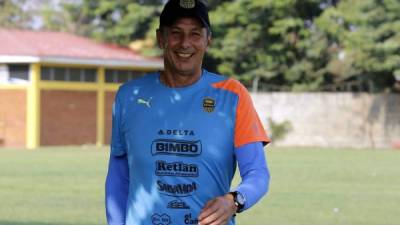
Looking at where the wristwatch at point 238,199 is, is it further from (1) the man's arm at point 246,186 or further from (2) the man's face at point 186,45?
(2) the man's face at point 186,45

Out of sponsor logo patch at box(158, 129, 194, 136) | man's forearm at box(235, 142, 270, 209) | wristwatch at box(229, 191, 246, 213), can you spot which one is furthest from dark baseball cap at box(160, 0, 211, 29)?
wristwatch at box(229, 191, 246, 213)

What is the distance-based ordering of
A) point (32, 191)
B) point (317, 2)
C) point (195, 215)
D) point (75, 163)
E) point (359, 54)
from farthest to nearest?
point (317, 2) → point (359, 54) → point (75, 163) → point (32, 191) → point (195, 215)

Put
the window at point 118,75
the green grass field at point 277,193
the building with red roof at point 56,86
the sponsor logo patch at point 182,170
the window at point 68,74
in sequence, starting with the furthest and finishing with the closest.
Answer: the window at point 118,75 < the window at point 68,74 < the building with red roof at point 56,86 < the green grass field at point 277,193 < the sponsor logo patch at point 182,170

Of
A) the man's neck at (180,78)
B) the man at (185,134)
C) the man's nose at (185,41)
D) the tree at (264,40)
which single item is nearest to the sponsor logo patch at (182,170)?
the man at (185,134)

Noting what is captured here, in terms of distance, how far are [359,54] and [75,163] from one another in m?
19.5

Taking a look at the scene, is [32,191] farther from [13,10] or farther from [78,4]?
[13,10]

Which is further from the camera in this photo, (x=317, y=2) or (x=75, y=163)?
(x=317, y=2)

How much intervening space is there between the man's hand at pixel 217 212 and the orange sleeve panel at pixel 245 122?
0.40 meters

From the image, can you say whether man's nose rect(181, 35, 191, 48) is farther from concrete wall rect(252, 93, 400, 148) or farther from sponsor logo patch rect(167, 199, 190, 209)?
concrete wall rect(252, 93, 400, 148)

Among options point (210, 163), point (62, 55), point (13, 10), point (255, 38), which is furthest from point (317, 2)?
point (210, 163)

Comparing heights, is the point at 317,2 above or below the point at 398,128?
above

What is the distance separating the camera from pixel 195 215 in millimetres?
4277

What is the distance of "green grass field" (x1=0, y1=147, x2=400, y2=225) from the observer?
15.4m

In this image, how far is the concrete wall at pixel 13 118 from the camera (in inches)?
1813
